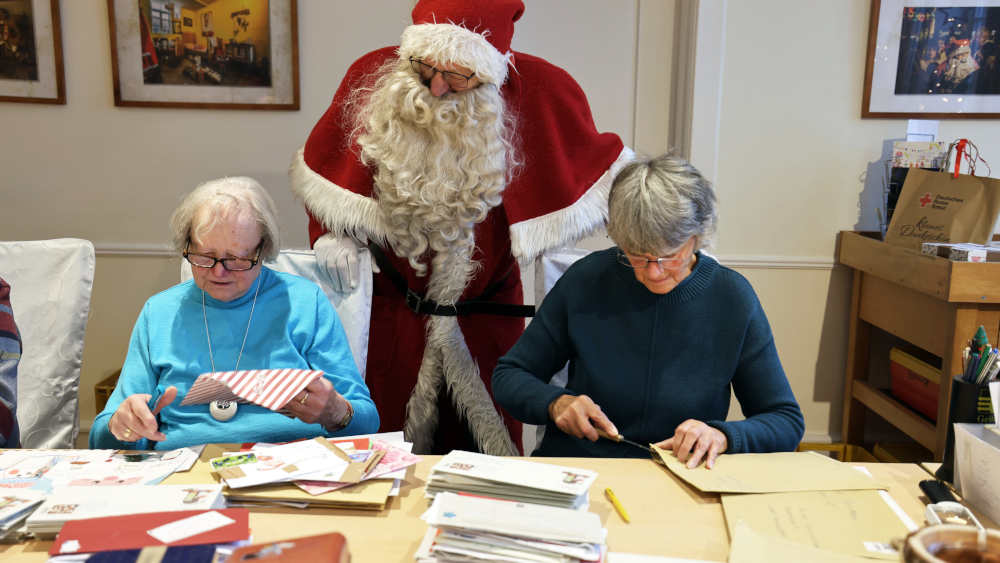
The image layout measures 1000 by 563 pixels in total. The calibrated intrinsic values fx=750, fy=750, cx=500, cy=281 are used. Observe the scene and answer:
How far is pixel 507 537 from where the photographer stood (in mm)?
992

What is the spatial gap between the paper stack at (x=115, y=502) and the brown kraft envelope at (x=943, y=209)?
250 centimetres

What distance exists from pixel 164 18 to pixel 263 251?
1.73m

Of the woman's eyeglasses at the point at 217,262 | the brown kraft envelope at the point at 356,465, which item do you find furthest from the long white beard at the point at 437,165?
the brown kraft envelope at the point at 356,465

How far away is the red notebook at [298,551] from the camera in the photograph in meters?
0.86

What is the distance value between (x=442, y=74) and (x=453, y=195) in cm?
33

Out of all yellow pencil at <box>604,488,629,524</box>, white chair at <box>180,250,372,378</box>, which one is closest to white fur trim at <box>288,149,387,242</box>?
white chair at <box>180,250,372,378</box>

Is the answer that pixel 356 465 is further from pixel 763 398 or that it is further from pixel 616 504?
pixel 763 398

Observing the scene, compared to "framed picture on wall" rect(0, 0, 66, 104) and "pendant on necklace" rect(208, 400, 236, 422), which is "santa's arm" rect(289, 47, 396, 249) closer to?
"pendant on necklace" rect(208, 400, 236, 422)

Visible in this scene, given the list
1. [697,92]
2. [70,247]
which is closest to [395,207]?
[70,247]

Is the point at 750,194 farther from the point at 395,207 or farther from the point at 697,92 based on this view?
the point at 395,207

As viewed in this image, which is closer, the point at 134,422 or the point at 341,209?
the point at 134,422

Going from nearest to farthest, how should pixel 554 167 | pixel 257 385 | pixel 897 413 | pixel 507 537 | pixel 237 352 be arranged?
pixel 507 537
pixel 257 385
pixel 237 352
pixel 554 167
pixel 897 413

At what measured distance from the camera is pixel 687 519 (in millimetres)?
1156

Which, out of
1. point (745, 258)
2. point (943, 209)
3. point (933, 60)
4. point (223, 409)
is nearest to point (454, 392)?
point (223, 409)
